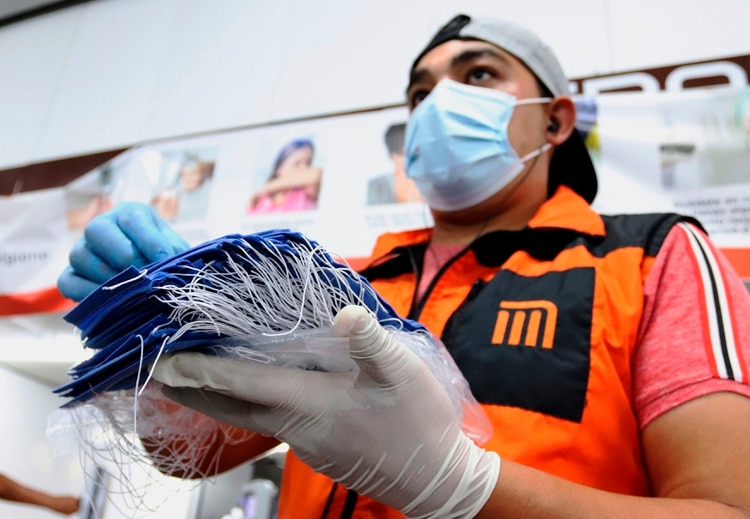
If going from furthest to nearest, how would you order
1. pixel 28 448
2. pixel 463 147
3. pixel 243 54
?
pixel 243 54 → pixel 28 448 → pixel 463 147

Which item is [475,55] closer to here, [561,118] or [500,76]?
[500,76]

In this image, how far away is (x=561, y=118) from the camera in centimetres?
93

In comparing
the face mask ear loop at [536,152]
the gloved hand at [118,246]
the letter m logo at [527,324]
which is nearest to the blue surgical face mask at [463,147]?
the face mask ear loop at [536,152]

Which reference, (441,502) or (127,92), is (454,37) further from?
(127,92)

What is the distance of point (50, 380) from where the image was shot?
191 cm

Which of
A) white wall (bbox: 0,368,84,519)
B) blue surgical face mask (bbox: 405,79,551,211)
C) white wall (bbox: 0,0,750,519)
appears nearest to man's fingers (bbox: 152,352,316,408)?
blue surgical face mask (bbox: 405,79,551,211)

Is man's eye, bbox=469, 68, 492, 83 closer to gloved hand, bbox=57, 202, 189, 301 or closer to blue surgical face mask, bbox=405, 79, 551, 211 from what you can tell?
blue surgical face mask, bbox=405, 79, 551, 211

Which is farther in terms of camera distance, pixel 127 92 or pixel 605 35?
pixel 127 92

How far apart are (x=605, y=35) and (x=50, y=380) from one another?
204cm

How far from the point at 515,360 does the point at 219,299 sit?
0.31 m

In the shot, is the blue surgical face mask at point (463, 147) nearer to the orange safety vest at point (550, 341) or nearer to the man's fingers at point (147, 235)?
the orange safety vest at point (550, 341)

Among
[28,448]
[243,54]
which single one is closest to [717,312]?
[243,54]

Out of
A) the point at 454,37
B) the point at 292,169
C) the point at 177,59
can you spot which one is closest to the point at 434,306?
the point at 454,37

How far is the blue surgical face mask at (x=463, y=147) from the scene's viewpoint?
85cm
